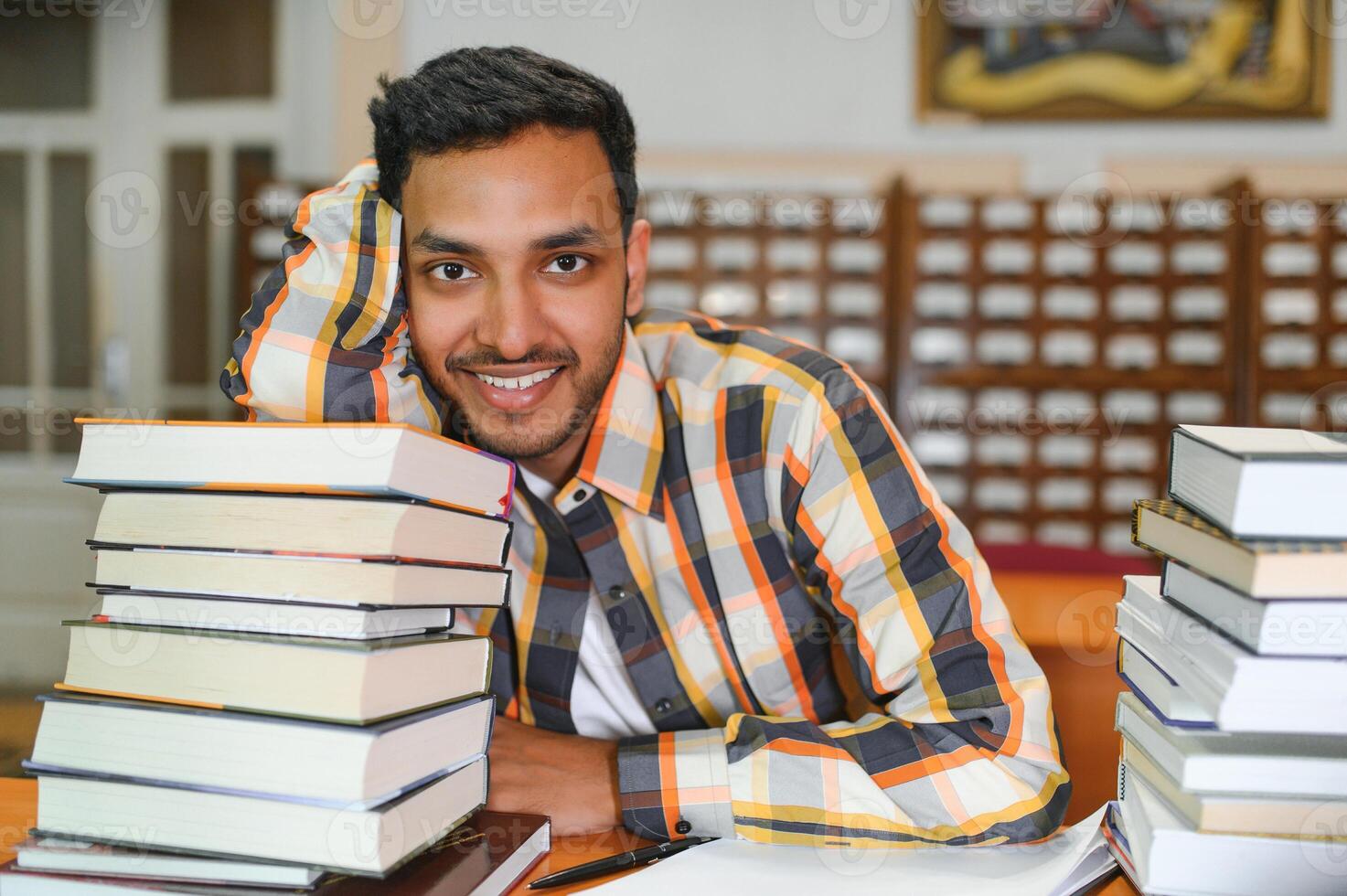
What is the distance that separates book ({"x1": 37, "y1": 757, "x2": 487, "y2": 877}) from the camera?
1.77ft

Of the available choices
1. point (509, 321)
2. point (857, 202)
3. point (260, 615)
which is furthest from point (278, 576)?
point (857, 202)

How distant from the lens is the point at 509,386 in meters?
0.98

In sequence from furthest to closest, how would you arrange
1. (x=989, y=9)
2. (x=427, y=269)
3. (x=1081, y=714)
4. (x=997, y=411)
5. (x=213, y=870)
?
(x=989, y=9), (x=997, y=411), (x=1081, y=714), (x=427, y=269), (x=213, y=870)

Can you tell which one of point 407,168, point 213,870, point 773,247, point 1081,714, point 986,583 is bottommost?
point 1081,714

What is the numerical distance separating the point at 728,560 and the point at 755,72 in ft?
7.39

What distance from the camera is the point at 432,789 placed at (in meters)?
0.61

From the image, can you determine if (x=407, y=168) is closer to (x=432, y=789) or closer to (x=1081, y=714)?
(x=432, y=789)

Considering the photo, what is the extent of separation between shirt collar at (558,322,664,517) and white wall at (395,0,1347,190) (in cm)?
203

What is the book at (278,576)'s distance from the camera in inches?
22.0

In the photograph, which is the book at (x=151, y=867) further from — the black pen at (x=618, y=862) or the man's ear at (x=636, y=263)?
the man's ear at (x=636, y=263)

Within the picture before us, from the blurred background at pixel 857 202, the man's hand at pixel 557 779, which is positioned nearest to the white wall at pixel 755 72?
the blurred background at pixel 857 202

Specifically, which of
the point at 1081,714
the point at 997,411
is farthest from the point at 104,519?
the point at 997,411

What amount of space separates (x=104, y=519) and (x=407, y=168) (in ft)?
1.67

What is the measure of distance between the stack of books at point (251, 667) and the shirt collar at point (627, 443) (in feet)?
1.20
